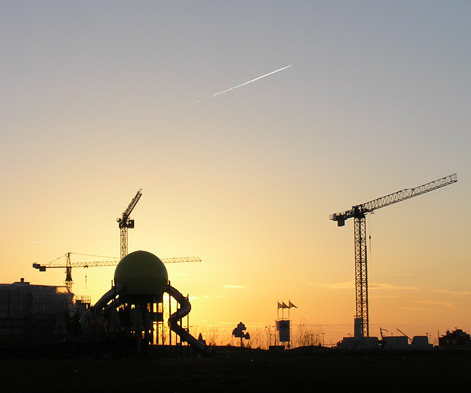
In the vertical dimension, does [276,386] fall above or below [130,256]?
below

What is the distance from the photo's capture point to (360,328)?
18275cm

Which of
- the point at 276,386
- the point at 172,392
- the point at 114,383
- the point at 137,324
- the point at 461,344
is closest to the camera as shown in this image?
the point at 172,392

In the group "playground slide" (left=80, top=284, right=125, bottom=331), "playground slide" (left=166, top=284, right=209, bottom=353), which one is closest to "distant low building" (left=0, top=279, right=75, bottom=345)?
"playground slide" (left=80, top=284, right=125, bottom=331)

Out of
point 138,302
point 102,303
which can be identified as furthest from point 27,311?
point 138,302

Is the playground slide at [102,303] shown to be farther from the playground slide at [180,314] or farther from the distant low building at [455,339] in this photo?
the distant low building at [455,339]

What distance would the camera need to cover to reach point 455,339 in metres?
186

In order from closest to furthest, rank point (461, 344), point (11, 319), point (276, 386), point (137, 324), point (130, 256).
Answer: point (276, 386) < point (137, 324) < point (130, 256) < point (11, 319) < point (461, 344)

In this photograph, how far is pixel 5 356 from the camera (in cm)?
8712

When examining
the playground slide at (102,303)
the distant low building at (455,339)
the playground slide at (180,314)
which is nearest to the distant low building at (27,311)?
the playground slide at (102,303)

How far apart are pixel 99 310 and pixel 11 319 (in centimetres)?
2526

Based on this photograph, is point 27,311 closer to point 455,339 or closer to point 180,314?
point 180,314

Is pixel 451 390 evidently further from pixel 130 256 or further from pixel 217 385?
pixel 130 256

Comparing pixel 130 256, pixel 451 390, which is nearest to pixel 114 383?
pixel 451 390

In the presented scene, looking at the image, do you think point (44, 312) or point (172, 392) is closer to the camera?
point (172, 392)
